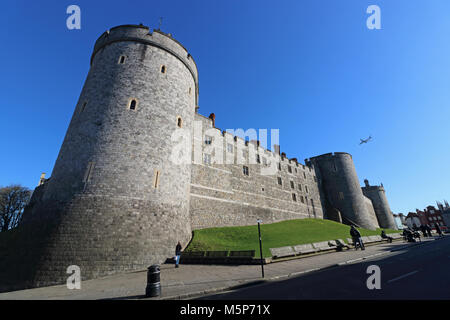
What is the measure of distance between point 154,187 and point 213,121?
1255cm

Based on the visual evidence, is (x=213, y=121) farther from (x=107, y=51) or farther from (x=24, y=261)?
(x=24, y=261)

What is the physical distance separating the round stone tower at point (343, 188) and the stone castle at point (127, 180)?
2213 centimetres

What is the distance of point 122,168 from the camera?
13.3m

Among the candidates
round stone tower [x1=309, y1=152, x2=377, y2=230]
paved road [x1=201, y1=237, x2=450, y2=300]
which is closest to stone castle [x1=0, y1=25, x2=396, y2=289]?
paved road [x1=201, y1=237, x2=450, y2=300]

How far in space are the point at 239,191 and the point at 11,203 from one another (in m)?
37.1

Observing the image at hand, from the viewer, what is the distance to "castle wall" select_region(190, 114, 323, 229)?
19438mm

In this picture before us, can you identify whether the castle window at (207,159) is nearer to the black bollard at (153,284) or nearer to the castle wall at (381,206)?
the black bollard at (153,284)

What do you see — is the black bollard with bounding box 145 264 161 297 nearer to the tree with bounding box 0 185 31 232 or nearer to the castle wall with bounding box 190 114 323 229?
the castle wall with bounding box 190 114 323 229

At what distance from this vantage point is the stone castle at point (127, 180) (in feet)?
36.4

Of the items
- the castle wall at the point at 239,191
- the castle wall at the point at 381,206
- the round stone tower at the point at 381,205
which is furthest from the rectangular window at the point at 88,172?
the castle wall at the point at 381,206

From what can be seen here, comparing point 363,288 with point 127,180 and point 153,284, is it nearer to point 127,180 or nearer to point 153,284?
point 153,284

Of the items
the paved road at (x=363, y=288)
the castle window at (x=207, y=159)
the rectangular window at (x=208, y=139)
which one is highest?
the rectangular window at (x=208, y=139)

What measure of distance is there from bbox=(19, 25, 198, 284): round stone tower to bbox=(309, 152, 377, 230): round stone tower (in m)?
33.0
